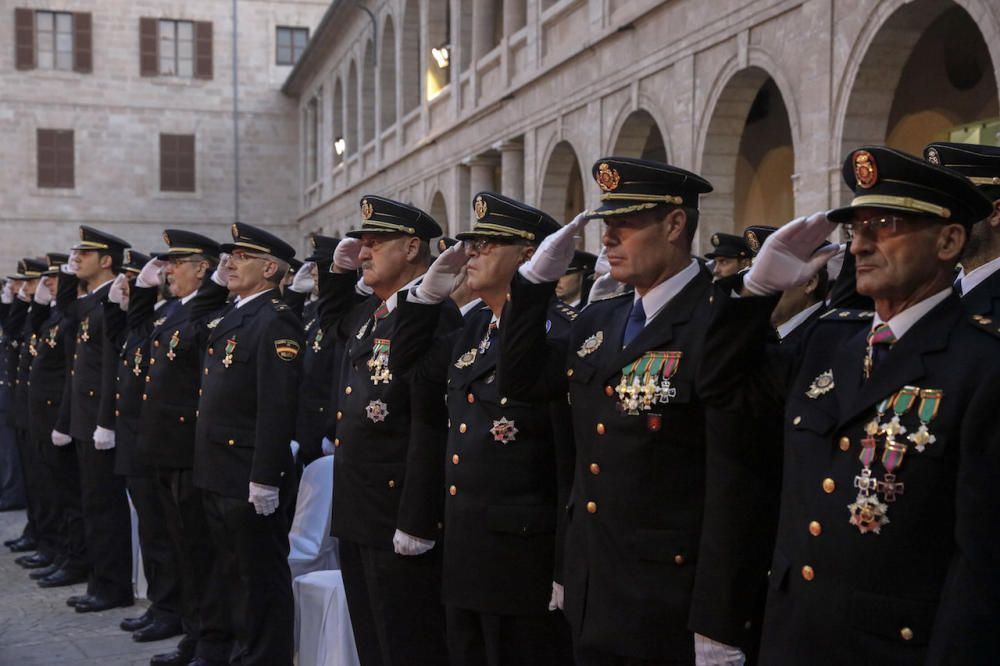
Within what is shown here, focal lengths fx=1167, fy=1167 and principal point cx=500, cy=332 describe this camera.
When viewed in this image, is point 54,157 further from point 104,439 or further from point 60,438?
point 104,439

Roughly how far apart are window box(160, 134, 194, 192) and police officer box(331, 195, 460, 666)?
31.5m

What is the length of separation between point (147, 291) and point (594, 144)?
8103 millimetres

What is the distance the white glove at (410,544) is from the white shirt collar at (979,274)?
2.05 metres

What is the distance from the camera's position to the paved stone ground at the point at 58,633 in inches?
248

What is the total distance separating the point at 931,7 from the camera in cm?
858

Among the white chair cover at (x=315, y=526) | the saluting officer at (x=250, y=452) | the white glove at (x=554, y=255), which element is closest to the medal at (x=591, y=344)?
the white glove at (x=554, y=255)

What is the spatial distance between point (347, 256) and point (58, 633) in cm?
330

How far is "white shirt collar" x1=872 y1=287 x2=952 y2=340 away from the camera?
2.46m

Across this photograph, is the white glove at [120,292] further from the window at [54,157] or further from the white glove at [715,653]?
the window at [54,157]

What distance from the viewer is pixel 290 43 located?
3591 cm

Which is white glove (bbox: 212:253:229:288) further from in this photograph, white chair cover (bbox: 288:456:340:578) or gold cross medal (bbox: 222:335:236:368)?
white chair cover (bbox: 288:456:340:578)

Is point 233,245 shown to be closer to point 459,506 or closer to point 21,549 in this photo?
point 459,506

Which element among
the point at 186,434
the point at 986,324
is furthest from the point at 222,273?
the point at 986,324

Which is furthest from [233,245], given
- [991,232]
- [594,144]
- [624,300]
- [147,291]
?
[594,144]
